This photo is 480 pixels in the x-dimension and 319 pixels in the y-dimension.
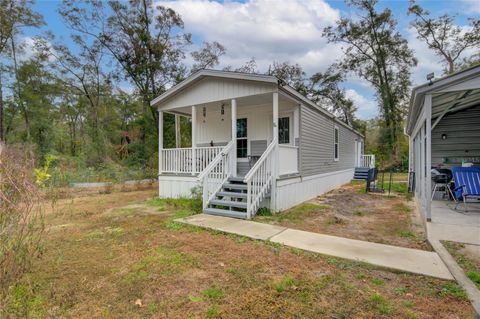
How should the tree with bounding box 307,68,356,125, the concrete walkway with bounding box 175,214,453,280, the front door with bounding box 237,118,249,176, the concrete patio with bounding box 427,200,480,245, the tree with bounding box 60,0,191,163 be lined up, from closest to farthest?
the concrete walkway with bounding box 175,214,453,280 < the concrete patio with bounding box 427,200,480,245 < the front door with bounding box 237,118,249,176 < the tree with bounding box 60,0,191,163 < the tree with bounding box 307,68,356,125

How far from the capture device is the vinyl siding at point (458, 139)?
789 cm

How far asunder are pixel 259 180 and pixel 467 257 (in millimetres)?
3857

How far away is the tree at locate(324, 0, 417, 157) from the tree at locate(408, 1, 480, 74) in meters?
2.04

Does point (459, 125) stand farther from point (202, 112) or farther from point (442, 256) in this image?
point (202, 112)

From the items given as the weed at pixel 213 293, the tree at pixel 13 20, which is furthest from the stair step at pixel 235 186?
the tree at pixel 13 20

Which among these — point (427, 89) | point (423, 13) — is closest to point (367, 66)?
point (423, 13)

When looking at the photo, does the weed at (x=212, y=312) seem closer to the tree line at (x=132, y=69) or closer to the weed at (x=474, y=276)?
the weed at (x=474, y=276)

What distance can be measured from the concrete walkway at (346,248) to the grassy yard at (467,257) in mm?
222

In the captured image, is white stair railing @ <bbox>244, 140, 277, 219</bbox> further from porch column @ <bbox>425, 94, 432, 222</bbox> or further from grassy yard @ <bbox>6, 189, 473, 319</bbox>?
porch column @ <bbox>425, 94, 432, 222</bbox>

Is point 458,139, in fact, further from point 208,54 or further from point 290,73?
point 290,73

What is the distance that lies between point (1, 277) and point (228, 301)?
2158 mm

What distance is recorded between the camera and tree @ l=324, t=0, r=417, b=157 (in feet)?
76.3

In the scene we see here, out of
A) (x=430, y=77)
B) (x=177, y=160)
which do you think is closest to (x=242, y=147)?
(x=177, y=160)

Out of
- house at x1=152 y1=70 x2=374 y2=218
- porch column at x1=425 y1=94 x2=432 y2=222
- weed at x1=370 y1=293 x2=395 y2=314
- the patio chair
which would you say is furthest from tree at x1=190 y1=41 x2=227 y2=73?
weed at x1=370 y1=293 x2=395 y2=314
